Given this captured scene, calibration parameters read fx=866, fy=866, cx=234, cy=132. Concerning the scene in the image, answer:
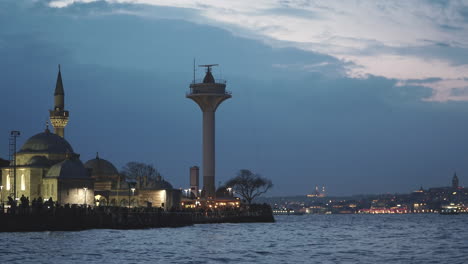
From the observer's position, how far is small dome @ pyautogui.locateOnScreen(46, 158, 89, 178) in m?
110

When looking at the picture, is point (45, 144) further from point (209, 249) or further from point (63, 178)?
point (209, 249)

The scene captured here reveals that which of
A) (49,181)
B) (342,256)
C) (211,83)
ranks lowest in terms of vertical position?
(342,256)

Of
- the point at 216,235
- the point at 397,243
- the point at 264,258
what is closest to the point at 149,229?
the point at 216,235

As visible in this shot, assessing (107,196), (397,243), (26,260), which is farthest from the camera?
(107,196)

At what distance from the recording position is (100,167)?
13262 cm

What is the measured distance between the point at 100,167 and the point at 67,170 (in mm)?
22580

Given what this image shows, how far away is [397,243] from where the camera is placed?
261 feet

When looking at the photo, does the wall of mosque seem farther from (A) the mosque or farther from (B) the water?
(B) the water

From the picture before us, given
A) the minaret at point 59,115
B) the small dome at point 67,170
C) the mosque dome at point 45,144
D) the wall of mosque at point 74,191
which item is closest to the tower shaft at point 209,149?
the minaret at point 59,115

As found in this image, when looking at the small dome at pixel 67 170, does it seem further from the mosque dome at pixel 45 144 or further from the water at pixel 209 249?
the water at pixel 209 249

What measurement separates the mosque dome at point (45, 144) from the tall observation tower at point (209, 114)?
103ft

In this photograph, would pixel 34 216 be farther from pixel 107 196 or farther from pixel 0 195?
pixel 107 196

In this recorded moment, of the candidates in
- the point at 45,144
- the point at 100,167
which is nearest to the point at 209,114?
the point at 100,167

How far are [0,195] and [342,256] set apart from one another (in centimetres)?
6496
